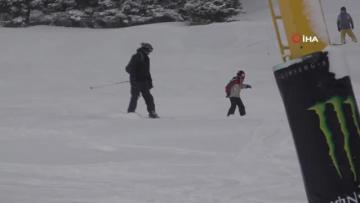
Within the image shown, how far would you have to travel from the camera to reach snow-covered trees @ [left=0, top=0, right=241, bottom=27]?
30.6m

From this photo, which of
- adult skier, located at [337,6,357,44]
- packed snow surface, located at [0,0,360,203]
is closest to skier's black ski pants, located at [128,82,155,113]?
packed snow surface, located at [0,0,360,203]

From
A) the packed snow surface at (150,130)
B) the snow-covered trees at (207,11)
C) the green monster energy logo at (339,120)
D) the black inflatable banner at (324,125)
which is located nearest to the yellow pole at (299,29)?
the black inflatable banner at (324,125)

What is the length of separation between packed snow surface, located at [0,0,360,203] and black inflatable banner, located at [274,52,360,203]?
266 cm

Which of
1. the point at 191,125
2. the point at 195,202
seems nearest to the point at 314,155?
the point at 195,202

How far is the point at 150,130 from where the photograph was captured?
975 centimetres

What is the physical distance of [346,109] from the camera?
2037 millimetres

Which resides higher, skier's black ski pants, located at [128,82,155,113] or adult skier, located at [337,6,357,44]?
skier's black ski pants, located at [128,82,155,113]

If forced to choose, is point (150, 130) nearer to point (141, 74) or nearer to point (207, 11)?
point (141, 74)

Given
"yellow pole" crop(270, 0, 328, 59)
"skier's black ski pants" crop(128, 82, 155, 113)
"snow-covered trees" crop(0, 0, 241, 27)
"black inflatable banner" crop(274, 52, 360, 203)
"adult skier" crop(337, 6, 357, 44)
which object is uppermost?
"yellow pole" crop(270, 0, 328, 59)

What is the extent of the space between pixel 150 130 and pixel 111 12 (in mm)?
22334

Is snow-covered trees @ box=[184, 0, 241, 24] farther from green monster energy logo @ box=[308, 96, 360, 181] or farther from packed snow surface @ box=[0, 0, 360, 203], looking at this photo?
green monster energy logo @ box=[308, 96, 360, 181]

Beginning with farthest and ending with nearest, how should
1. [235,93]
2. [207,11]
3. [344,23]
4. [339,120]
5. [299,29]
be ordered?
1. [207,11]
2. [344,23]
3. [235,93]
4. [299,29]
5. [339,120]

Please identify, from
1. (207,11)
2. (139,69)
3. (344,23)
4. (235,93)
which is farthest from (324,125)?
(207,11)

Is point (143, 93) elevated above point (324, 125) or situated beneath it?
situated beneath
